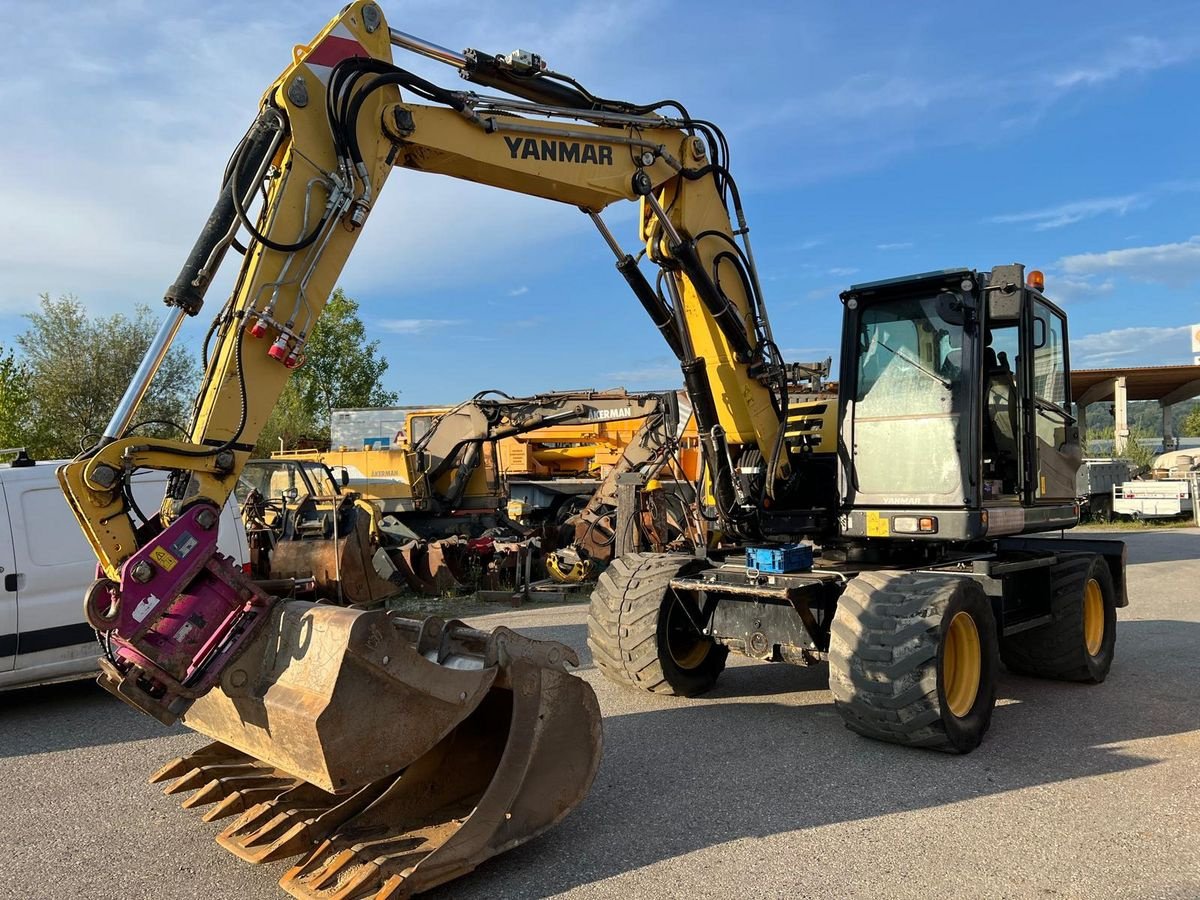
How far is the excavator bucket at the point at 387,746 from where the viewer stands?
3633 millimetres

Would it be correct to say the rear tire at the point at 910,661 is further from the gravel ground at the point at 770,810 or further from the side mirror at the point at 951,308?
the side mirror at the point at 951,308

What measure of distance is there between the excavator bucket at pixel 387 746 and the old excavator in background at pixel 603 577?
14 millimetres

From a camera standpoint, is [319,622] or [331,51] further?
[331,51]

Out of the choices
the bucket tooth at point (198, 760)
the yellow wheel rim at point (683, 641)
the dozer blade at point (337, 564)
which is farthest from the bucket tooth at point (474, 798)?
the dozer blade at point (337, 564)

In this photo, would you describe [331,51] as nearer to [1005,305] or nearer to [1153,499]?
[1005,305]

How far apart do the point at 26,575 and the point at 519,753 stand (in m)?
4.77

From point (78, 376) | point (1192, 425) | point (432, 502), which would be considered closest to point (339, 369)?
point (78, 376)

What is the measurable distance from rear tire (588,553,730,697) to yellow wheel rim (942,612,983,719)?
1762mm

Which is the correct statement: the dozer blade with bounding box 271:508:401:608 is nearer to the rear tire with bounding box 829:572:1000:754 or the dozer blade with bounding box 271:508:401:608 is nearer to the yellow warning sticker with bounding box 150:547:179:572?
the rear tire with bounding box 829:572:1000:754

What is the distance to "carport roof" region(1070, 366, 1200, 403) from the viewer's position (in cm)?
3002

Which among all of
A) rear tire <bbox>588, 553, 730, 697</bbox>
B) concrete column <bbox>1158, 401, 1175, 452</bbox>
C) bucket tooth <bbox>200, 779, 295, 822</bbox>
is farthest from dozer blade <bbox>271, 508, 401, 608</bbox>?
concrete column <bbox>1158, 401, 1175, 452</bbox>

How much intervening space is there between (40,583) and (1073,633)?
789 centimetres

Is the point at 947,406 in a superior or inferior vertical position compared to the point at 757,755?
superior

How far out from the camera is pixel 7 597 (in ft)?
21.9
